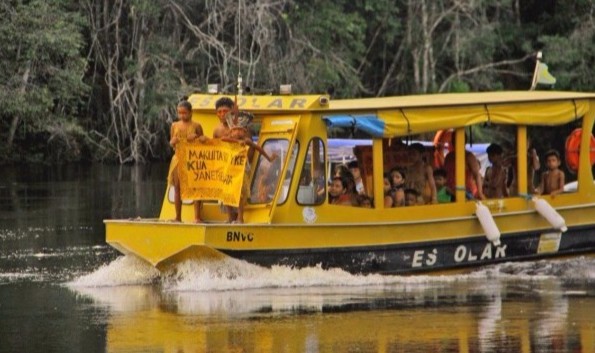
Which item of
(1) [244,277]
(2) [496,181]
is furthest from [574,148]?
(1) [244,277]

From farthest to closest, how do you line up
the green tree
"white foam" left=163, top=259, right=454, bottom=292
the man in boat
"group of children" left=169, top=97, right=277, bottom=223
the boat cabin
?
the green tree
the man in boat
the boat cabin
"group of children" left=169, top=97, right=277, bottom=223
"white foam" left=163, top=259, right=454, bottom=292

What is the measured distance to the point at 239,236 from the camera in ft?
58.6

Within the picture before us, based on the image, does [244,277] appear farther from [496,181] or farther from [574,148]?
[574,148]

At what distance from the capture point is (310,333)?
15.3 meters

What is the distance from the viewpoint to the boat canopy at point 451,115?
1869 centimetres

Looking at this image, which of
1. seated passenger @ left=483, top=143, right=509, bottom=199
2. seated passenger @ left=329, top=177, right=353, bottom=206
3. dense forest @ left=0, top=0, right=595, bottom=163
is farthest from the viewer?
dense forest @ left=0, top=0, right=595, bottom=163

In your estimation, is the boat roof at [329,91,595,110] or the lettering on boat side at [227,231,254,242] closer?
the lettering on boat side at [227,231,254,242]

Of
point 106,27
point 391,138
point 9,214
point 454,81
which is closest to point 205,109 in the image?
point 391,138

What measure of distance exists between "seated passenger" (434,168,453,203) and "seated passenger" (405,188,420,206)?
28 cm

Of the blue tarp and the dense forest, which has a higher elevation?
the dense forest

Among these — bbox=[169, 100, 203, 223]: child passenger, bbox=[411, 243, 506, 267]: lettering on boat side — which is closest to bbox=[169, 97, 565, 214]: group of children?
bbox=[169, 100, 203, 223]: child passenger

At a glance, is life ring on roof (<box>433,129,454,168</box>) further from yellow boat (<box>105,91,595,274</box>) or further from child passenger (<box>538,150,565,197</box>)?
child passenger (<box>538,150,565,197</box>)

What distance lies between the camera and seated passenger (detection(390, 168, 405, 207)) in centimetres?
1917

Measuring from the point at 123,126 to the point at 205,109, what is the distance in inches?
823
